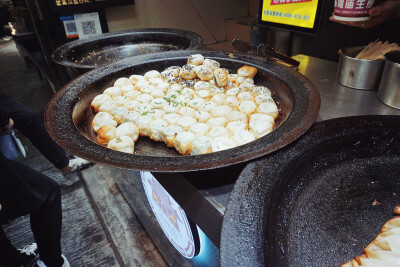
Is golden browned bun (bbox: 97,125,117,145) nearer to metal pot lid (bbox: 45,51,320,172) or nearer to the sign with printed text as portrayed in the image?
metal pot lid (bbox: 45,51,320,172)

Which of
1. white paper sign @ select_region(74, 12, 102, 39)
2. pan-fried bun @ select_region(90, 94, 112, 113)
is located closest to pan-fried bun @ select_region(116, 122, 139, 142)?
pan-fried bun @ select_region(90, 94, 112, 113)

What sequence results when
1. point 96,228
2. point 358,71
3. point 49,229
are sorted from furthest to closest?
1. point 96,228
2. point 49,229
3. point 358,71

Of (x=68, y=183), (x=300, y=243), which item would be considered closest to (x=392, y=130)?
(x=300, y=243)

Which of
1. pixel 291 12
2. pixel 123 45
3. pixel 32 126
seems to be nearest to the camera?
pixel 291 12

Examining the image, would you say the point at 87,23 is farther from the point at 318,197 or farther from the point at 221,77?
the point at 318,197

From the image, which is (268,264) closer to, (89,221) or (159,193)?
(159,193)

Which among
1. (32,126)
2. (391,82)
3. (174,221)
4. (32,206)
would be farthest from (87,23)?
(391,82)

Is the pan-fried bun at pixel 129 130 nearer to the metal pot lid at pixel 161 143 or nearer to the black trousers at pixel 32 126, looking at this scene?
the metal pot lid at pixel 161 143

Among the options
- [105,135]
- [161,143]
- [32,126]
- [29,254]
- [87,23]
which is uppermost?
[87,23]
